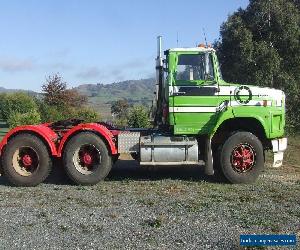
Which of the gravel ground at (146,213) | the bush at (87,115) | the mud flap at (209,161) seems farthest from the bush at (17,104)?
the mud flap at (209,161)

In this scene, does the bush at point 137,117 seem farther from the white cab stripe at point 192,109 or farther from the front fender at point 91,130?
the front fender at point 91,130

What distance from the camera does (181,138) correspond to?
10875 millimetres

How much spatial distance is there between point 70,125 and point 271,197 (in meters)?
4.93

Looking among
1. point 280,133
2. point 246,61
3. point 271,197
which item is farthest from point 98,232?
point 246,61

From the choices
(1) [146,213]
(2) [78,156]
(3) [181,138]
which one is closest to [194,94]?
(3) [181,138]

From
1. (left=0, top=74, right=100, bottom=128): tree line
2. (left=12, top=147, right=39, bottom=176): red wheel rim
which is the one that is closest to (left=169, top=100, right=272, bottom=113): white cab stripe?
(left=12, top=147, right=39, bottom=176): red wheel rim

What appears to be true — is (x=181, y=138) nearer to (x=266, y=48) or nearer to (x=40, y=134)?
(x=40, y=134)

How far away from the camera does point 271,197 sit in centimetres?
918

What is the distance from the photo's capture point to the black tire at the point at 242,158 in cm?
1077

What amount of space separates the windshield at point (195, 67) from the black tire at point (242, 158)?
1520mm

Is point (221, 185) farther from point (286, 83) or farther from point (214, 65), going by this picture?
point (286, 83)

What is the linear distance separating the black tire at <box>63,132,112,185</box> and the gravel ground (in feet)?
0.83

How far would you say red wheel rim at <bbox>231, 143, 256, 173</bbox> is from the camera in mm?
10852

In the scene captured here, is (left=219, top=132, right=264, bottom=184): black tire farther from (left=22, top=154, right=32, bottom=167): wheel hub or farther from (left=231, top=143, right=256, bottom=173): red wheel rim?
(left=22, top=154, right=32, bottom=167): wheel hub
